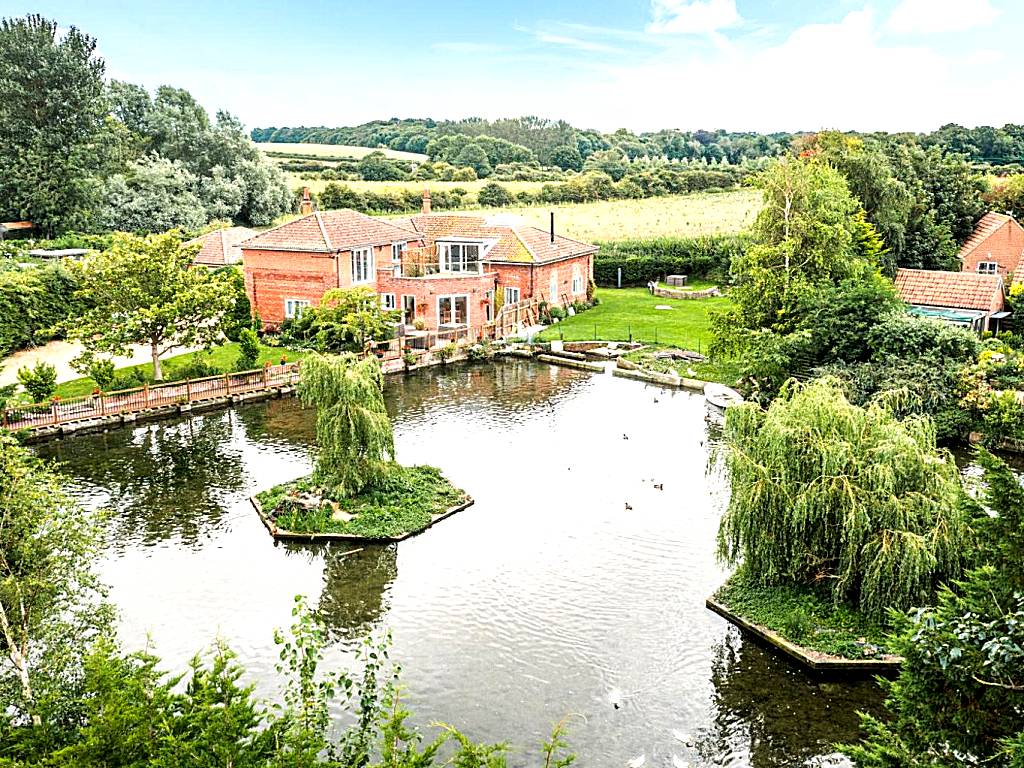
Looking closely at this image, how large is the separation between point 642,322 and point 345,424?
25.8 m

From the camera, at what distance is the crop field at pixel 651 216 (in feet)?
220

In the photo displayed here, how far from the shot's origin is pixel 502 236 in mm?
46844

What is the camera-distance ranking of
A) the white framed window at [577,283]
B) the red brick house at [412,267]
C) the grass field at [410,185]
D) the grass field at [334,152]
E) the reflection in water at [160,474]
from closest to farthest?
the reflection in water at [160,474]
the red brick house at [412,267]
the white framed window at [577,283]
the grass field at [410,185]
the grass field at [334,152]

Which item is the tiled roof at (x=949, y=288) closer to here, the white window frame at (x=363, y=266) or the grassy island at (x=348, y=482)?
the white window frame at (x=363, y=266)

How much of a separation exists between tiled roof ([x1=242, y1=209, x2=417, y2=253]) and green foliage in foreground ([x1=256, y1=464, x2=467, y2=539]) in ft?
62.4

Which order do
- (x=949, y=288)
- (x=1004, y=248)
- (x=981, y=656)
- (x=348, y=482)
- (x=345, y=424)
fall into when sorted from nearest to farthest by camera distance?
1. (x=981, y=656)
2. (x=345, y=424)
3. (x=348, y=482)
4. (x=949, y=288)
5. (x=1004, y=248)

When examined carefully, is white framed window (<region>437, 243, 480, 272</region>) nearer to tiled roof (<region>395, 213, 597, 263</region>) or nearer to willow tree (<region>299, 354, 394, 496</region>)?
tiled roof (<region>395, 213, 597, 263</region>)

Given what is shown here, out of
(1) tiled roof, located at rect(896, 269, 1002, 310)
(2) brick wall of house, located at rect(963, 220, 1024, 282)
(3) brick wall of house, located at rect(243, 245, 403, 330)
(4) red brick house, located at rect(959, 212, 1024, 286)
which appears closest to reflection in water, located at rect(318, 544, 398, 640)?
(3) brick wall of house, located at rect(243, 245, 403, 330)

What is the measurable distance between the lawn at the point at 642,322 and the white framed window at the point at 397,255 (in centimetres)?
833

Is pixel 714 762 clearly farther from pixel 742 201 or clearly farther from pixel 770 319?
pixel 742 201

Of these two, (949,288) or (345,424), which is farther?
(949,288)

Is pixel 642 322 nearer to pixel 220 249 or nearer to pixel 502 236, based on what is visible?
pixel 502 236

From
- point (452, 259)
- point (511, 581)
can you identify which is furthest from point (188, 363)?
point (511, 581)

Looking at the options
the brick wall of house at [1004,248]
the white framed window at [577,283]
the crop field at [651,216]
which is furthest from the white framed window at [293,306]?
the brick wall of house at [1004,248]
